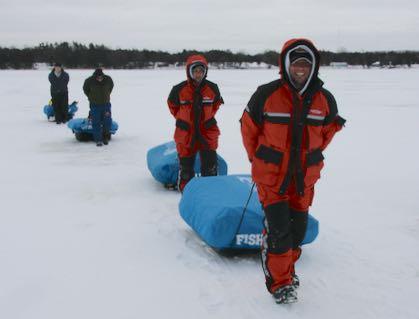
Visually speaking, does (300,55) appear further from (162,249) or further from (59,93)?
(59,93)

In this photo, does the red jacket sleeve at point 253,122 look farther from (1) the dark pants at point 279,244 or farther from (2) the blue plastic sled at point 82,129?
(2) the blue plastic sled at point 82,129

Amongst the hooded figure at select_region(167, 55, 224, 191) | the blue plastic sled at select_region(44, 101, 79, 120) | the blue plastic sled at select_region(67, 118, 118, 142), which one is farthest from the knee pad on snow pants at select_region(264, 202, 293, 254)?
the blue plastic sled at select_region(44, 101, 79, 120)

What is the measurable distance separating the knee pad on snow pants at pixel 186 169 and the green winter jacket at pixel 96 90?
158 inches

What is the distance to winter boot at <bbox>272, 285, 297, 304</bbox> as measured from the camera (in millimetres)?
3223

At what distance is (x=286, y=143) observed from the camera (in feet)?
10.3

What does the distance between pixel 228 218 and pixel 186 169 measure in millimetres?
1935

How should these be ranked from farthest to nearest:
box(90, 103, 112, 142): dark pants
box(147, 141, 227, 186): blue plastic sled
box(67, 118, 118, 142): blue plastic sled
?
box(67, 118, 118, 142): blue plastic sled, box(90, 103, 112, 142): dark pants, box(147, 141, 227, 186): blue plastic sled

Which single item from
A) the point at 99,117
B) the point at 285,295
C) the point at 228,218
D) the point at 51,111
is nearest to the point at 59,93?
the point at 51,111

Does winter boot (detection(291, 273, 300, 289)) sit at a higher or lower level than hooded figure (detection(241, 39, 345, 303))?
lower

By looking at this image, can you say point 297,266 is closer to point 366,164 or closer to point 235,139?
point 366,164

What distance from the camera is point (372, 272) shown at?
3830 mm

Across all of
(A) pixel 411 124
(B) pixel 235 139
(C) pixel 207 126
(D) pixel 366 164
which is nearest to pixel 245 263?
(C) pixel 207 126

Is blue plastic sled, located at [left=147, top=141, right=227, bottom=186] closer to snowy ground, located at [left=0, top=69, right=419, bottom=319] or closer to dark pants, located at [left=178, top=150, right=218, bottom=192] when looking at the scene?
snowy ground, located at [left=0, top=69, right=419, bottom=319]

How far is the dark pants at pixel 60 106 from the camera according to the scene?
522 inches
